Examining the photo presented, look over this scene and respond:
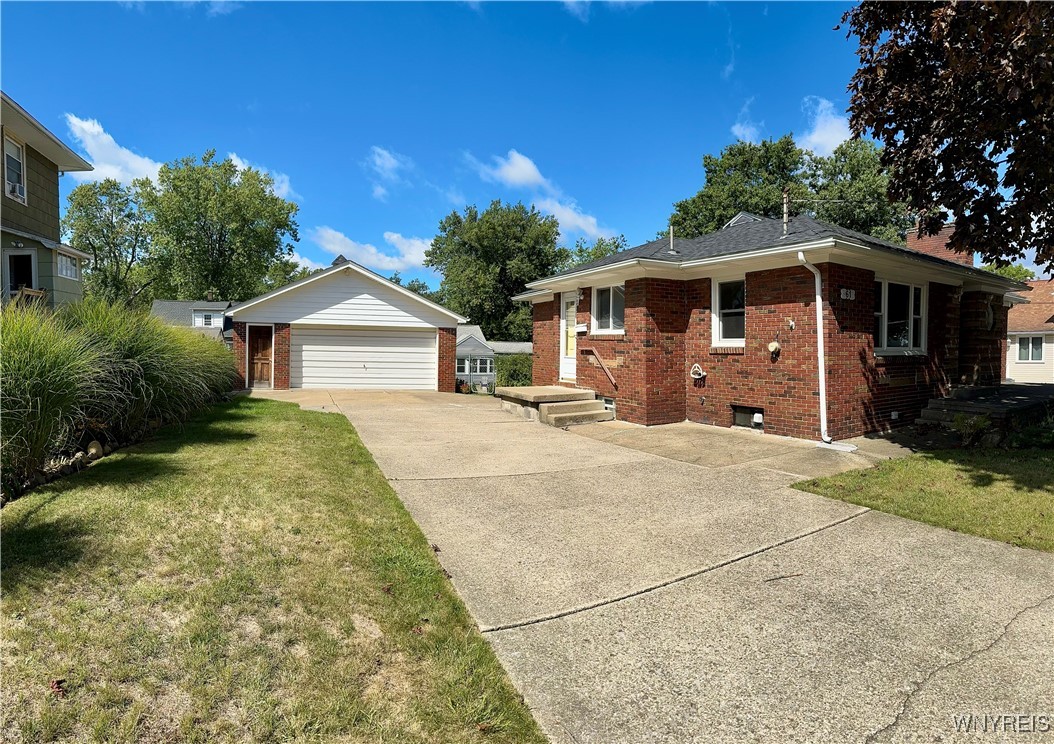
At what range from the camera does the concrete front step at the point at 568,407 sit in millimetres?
10602

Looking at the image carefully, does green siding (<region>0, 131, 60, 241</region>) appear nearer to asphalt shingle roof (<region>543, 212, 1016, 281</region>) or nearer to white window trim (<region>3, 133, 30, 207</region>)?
white window trim (<region>3, 133, 30, 207</region>)

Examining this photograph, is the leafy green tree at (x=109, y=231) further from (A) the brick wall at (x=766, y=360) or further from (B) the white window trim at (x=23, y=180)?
(A) the brick wall at (x=766, y=360)

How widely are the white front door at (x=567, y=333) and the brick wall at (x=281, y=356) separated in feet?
32.7

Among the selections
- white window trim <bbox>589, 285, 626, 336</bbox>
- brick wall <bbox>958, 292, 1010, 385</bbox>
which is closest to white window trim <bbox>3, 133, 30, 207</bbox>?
white window trim <bbox>589, 285, 626, 336</bbox>

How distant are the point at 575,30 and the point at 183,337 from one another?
9.97 metres

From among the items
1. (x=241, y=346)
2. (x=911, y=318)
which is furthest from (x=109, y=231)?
(x=911, y=318)

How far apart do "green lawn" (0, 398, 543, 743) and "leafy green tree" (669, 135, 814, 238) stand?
106 ft

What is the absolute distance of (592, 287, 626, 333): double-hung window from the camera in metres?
11.2

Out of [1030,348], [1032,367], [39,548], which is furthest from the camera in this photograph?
[1030,348]

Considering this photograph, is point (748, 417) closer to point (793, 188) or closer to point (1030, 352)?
point (1030, 352)

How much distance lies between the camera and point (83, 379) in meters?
4.96

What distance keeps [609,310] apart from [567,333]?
6.79ft

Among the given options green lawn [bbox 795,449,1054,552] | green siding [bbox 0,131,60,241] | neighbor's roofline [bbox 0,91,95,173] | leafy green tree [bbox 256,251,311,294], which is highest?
leafy green tree [bbox 256,251,311,294]

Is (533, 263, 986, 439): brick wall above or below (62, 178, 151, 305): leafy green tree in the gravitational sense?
below
